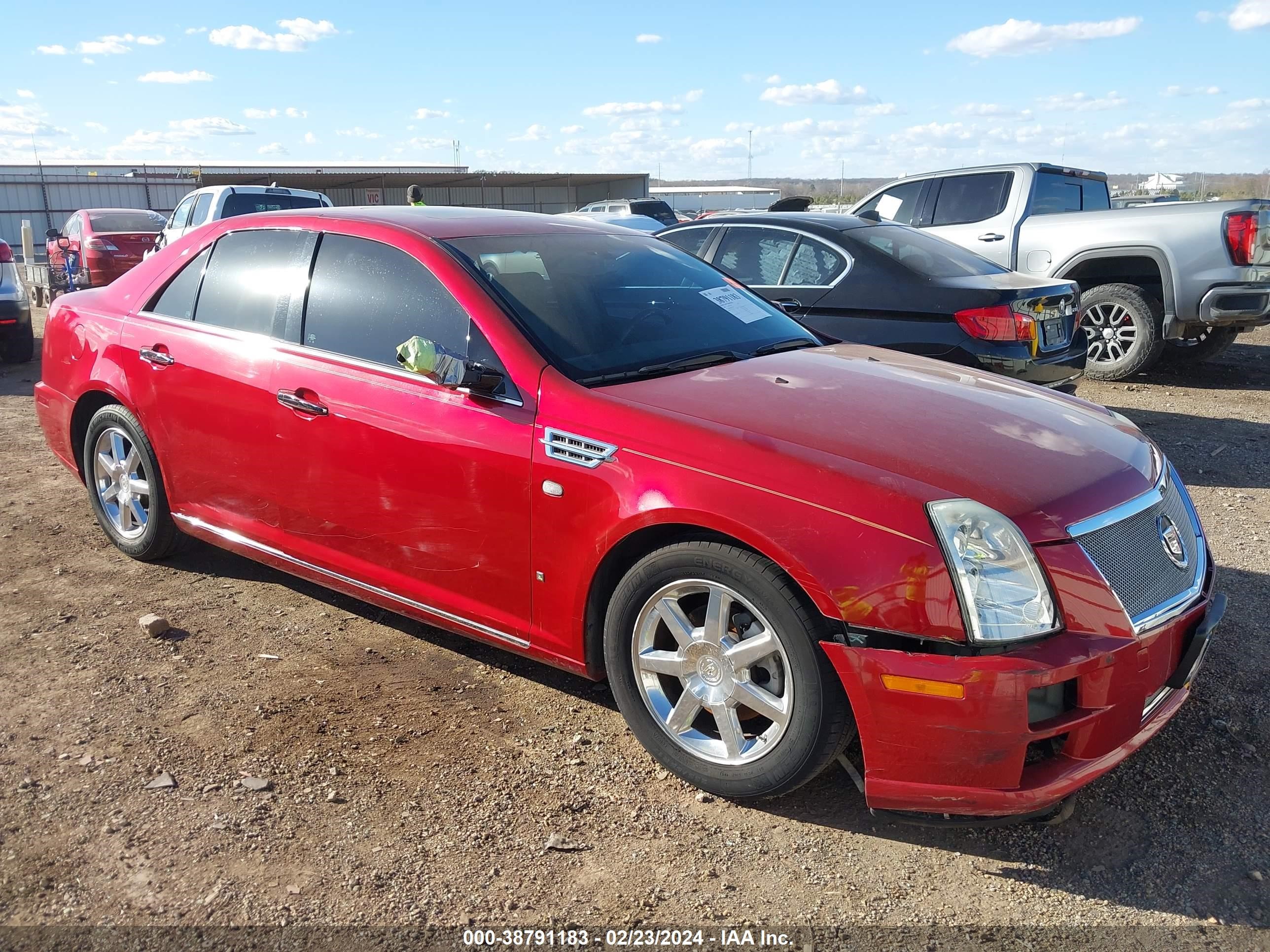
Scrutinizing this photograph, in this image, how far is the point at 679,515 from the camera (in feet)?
9.12

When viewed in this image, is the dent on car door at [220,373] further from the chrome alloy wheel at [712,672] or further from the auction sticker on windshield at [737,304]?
the chrome alloy wheel at [712,672]

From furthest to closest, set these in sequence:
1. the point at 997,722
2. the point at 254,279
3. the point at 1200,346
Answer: the point at 1200,346
the point at 254,279
the point at 997,722

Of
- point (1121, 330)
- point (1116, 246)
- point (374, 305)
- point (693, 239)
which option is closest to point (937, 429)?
point (374, 305)

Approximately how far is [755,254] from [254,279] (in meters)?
3.76

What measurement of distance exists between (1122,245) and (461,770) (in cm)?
799

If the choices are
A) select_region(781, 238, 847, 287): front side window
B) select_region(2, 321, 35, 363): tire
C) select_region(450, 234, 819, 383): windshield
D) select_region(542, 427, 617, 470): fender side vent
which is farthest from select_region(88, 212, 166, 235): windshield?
select_region(542, 427, 617, 470): fender side vent

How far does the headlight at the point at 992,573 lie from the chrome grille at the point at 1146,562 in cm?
20

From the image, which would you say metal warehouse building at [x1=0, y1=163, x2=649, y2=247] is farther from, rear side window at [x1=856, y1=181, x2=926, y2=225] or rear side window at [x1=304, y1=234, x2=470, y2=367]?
rear side window at [x1=304, y1=234, x2=470, y2=367]

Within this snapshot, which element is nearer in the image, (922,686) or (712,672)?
(922,686)

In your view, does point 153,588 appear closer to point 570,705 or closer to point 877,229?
point 570,705

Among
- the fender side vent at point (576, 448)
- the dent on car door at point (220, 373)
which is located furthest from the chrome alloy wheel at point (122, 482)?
the fender side vent at point (576, 448)

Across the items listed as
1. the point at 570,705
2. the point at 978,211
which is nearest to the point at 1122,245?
the point at 978,211

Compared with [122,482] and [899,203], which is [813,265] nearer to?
[122,482]

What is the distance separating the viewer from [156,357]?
430 cm
